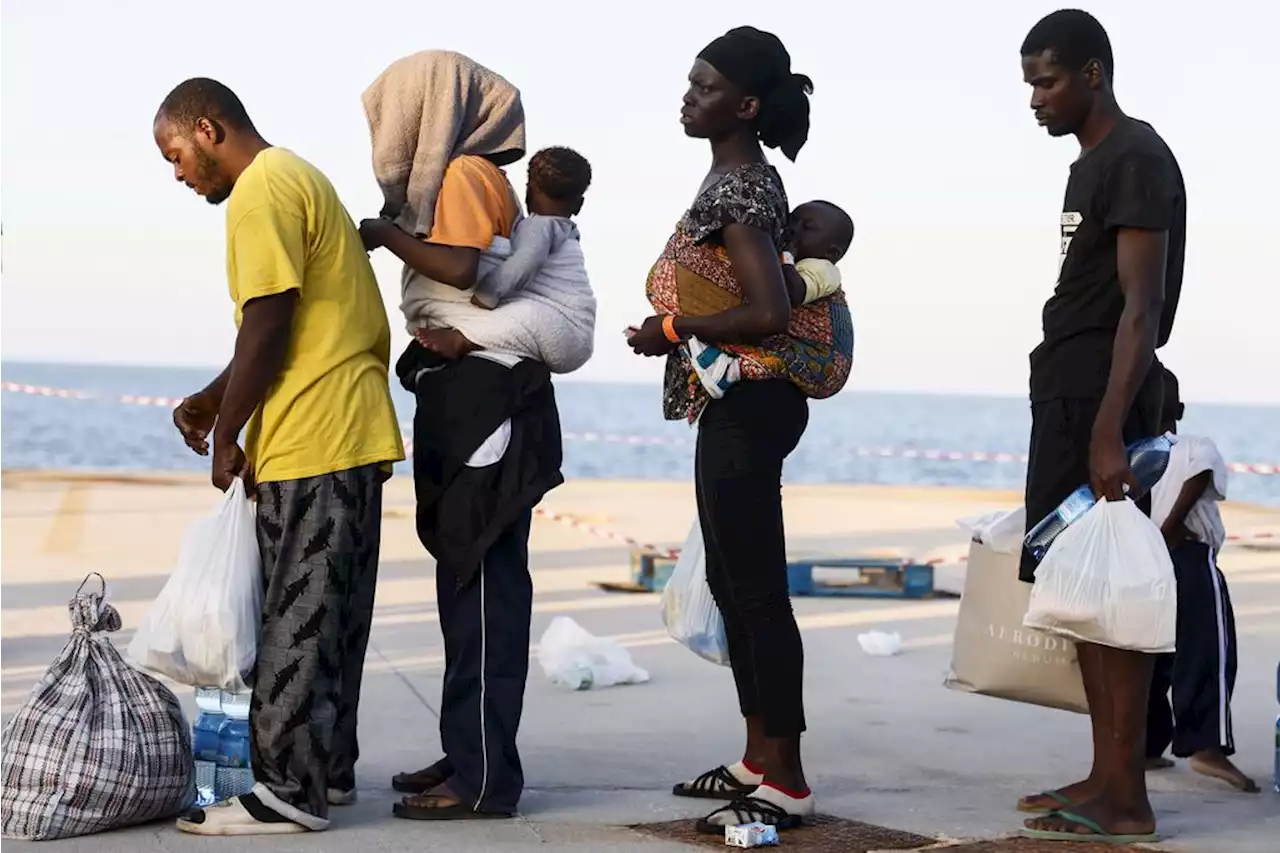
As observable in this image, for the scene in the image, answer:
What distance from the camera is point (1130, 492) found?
4492mm

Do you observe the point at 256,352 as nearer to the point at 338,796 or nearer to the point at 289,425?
the point at 289,425

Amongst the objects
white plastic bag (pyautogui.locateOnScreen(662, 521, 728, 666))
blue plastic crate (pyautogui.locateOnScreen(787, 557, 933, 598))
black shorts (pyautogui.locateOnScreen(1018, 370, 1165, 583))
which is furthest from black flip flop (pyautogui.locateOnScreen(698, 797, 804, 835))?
blue plastic crate (pyautogui.locateOnScreen(787, 557, 933, 598))

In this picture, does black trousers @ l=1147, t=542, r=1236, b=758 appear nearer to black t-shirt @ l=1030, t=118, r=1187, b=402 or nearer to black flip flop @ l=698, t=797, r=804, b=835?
black t-shirt @ l=1030, t=118, r=1187, b=402

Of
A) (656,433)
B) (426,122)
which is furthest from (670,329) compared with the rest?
(656,433)

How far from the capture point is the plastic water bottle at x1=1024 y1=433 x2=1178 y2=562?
14.8ft

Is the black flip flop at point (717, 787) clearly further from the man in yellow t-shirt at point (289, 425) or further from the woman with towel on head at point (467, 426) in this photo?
the man in yellow t-shirt at point (289, 425)

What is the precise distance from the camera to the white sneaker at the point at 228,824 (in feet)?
14.1

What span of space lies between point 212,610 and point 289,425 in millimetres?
467

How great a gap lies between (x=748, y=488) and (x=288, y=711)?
1244 millimetres

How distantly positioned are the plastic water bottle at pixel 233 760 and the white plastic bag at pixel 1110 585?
6.64ft

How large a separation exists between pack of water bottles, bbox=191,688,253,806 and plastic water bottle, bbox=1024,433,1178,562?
208 centimetres

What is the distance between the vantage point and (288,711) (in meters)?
4.34

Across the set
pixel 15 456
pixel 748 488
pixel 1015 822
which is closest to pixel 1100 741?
pixel 1015 822

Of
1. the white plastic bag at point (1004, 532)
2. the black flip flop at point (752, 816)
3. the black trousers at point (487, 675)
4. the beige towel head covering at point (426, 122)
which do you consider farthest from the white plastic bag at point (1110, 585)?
the beige towel head covering at point (426, 122)
